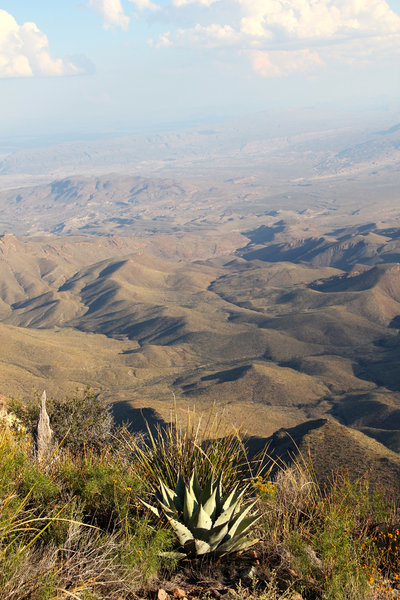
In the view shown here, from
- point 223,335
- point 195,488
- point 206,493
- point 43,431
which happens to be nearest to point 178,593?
point 206,493

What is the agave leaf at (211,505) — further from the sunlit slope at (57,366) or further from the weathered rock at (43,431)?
the sunlit slope at (57,366)

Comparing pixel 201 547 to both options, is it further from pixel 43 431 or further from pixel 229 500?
pixel 43 431

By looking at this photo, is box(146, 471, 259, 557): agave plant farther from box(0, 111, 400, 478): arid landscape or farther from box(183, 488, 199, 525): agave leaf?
box(0, 111, 400, 478): arid landscape

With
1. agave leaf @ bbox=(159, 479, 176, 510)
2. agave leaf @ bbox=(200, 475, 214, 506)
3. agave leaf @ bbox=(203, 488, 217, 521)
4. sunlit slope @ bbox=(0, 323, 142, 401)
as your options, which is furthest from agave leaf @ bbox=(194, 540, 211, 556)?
sunlit slope @ bbox=(0, 323, 142, 401)

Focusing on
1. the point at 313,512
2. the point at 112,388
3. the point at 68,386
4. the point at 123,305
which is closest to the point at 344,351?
the point at 112,388

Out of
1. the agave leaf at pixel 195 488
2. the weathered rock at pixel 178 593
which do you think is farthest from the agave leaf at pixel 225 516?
the weathered rock at pixel 178 593

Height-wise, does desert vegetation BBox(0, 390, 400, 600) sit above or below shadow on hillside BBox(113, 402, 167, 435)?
above
